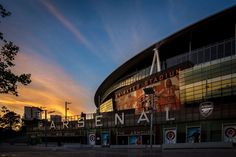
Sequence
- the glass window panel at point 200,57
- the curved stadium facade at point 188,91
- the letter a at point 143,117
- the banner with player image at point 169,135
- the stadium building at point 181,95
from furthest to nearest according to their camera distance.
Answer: the glass window panel at point 200,57, the letter a at point 143,117, the banner with player image at point 169,135, the stadium building at point 181,95, the curved stadium facade at point 188,91

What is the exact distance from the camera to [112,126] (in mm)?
90438

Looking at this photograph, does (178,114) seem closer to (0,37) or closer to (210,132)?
(210,132)

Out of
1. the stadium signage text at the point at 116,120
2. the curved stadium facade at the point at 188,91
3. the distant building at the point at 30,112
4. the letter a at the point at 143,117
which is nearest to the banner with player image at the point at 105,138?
the curved stadium facade at the point at 188,91

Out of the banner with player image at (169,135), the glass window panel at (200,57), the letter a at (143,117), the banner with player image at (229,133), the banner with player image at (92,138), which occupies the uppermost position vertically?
the glass window panel at (200,57)

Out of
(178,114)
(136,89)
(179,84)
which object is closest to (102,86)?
(136,89)

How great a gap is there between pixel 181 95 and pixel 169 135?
1218 centimetres

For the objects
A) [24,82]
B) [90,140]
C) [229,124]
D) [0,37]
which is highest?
[0,37]

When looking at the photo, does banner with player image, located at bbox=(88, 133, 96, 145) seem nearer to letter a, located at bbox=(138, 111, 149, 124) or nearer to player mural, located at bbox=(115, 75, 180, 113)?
player mural, located at bbox=(115, 75, 180, 113)

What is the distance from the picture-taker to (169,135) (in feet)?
245

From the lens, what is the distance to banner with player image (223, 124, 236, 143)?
205ft

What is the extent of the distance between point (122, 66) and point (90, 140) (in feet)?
77.7

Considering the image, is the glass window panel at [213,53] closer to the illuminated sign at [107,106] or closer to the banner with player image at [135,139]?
the banner with player image at [135,139]

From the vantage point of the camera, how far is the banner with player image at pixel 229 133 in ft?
205

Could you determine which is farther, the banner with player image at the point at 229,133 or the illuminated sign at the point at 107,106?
the illuminated sign at the point at 107,106
